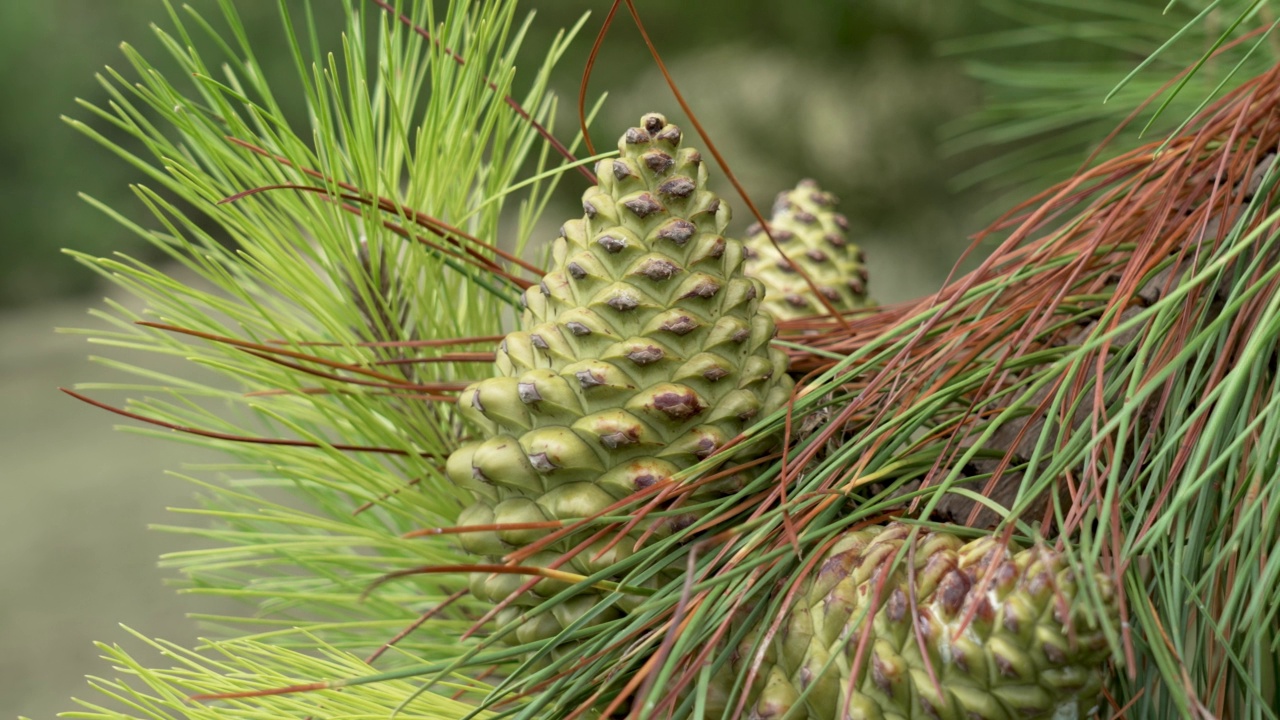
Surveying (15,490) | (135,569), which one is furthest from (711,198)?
(15,490)

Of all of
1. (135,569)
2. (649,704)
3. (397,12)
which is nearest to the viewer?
(649,704)

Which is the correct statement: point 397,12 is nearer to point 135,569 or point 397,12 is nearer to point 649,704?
point 649,704

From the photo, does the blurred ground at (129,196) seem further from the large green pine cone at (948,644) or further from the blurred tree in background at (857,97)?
the large green pine cone at (948,644)

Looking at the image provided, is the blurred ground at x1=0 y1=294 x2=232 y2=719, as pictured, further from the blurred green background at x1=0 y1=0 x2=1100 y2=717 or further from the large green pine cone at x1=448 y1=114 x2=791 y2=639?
the large green pine cone at x1=448 y1=114 x2=791 y2=639

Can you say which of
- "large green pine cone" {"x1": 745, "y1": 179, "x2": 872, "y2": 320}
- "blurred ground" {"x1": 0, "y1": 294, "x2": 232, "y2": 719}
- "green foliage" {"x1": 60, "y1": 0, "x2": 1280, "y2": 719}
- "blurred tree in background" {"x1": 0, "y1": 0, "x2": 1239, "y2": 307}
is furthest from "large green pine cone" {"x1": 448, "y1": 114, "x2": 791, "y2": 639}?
"blurred ground" {"x1": 0, "y1": 294, "x2": 232, "y2": 719}

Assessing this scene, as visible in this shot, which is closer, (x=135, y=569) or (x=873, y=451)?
(x=873, y=451)

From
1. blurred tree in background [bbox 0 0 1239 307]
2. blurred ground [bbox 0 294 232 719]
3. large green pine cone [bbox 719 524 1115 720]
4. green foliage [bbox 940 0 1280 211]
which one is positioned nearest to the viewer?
large green pine cone [bbox 719 524 1115 720]
